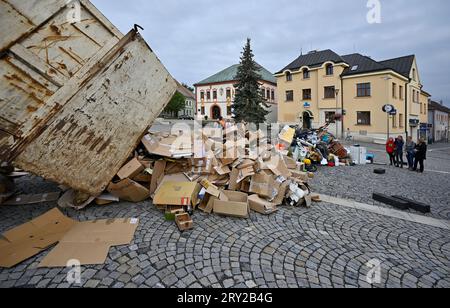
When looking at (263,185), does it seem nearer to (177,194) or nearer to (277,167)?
(277,167)

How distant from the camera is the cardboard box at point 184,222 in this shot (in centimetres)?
374

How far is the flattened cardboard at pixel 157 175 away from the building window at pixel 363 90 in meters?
26.7

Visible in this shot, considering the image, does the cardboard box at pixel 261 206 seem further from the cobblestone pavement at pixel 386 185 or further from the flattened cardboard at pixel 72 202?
the flattened cardboard at pixel 72 202

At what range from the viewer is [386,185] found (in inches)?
287

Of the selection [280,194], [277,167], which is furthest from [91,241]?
[277,167]

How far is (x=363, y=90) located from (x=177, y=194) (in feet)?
89.8

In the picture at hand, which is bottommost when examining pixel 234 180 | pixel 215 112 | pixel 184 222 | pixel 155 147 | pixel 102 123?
pixel 184 222

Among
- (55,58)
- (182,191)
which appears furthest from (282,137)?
(55,58)

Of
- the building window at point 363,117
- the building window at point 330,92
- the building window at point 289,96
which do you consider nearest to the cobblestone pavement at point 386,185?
the building window at point 363,117

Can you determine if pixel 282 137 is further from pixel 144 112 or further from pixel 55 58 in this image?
pixel 55 58

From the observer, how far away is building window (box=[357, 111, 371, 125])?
25.1 m

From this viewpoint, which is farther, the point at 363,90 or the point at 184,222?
the point at 363,90

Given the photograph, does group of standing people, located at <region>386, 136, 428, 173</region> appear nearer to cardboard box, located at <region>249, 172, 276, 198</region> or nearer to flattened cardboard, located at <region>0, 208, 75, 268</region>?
cardboard box, located at <region>249, 172, 276, 198</region>
